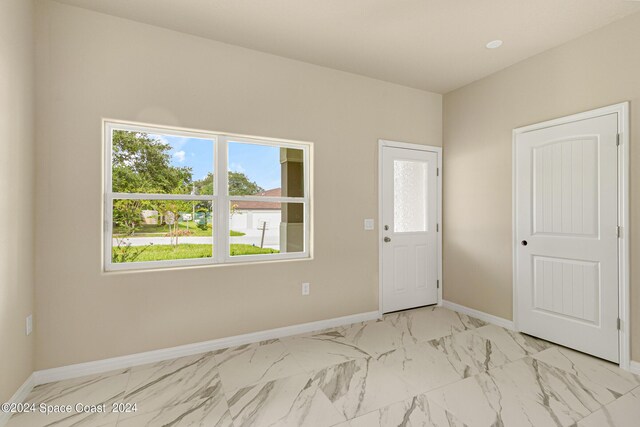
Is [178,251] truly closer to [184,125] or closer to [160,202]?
[160,202]

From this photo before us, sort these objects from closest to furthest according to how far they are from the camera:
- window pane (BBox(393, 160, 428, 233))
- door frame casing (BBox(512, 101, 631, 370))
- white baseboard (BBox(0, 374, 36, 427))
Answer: white baseboard (BBox(0, 374, 36, 427)), door frame casing (BBox(512, 101, 631, 370)), window pane (BBox(393, 160, 428, 233))

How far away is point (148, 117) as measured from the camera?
2584 mm

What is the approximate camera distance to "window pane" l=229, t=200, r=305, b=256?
303 centimetres

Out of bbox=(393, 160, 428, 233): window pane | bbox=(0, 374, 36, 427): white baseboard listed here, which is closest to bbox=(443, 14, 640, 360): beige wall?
bbox=(393, 160, 428, 233): window pane

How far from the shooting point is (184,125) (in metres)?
2.72

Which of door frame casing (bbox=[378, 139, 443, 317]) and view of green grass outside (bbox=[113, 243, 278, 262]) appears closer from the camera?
view of green grass outside (bbox=[113, 243, 278, 262])

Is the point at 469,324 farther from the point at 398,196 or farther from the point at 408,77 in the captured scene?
the point at 408,77

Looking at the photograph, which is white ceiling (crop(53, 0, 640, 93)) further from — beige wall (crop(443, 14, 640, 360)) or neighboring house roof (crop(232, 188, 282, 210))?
neighboring house roof (crop(232, 188, 282, 210))

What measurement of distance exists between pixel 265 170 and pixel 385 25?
5.52 feet

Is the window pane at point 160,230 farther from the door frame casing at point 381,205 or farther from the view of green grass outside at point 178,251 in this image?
the door frame casing at point 381,205

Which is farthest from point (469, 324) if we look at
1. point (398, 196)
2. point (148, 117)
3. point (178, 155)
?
point (148, 117)

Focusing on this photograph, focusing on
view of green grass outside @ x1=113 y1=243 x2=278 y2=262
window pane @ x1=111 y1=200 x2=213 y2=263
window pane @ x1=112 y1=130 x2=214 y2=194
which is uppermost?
window pane @ x1=112 y1=130 x2=214 y2=194

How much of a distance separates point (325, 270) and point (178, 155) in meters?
1.83

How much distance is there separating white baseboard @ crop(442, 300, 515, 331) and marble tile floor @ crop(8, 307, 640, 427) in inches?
14.6
